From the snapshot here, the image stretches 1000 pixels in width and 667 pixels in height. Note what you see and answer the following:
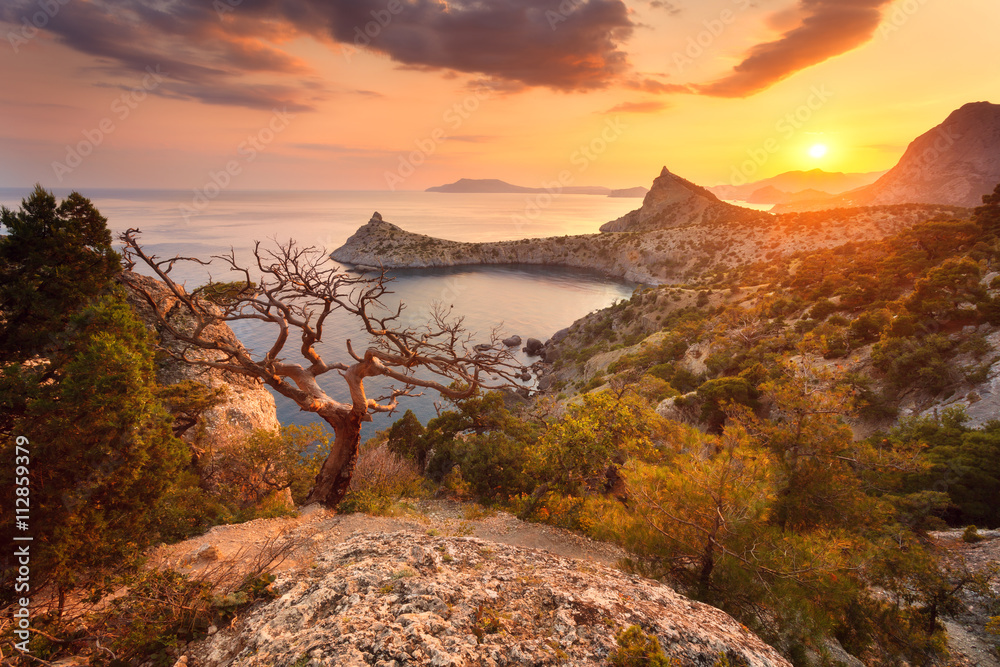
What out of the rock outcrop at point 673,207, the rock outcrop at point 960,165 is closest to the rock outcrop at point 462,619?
the rock outcrop at point 673,207

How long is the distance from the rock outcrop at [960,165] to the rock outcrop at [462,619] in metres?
205

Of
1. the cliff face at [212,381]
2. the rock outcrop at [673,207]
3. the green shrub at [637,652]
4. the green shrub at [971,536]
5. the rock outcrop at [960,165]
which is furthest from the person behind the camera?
the rock outcrop at [960,165]

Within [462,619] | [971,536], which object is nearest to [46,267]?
[462,619]

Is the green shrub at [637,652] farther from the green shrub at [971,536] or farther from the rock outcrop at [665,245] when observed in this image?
the rock outcrop at [665,245]

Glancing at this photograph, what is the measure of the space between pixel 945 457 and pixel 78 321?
24367mm

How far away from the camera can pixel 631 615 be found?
221 inches

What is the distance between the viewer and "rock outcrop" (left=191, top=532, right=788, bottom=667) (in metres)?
4.88

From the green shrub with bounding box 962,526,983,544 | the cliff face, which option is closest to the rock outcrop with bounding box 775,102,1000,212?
the green shrub with bounding box 962,526,983,544

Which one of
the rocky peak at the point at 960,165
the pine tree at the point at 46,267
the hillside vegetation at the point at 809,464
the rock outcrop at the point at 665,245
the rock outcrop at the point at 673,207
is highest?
the rocky peak at the point at 960,165

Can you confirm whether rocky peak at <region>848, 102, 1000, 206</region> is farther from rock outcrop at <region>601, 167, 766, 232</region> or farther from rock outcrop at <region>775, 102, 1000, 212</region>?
rock outcrop at <region>601, 167, 766, 232</region>

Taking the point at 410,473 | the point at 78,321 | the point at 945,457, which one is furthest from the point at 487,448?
the point at 945,457

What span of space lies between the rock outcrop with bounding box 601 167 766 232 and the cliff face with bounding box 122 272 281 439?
13717 centimetres

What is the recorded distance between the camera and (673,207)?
486 feet

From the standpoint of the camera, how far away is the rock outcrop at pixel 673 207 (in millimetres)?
134125
